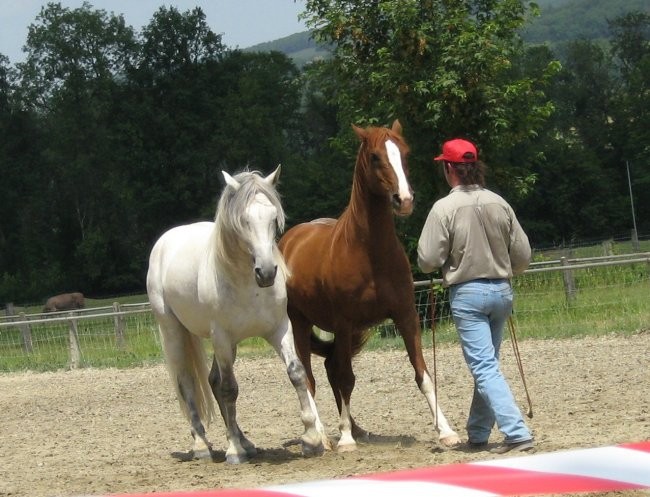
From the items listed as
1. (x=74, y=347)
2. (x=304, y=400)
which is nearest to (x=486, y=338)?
(x=304, y=400)

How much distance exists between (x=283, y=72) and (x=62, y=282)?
826 inches

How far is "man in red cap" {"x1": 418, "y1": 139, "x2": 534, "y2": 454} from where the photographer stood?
6164 millimetres

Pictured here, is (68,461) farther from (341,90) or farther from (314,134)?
(314,134)

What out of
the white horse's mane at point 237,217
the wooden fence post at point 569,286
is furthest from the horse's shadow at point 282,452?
the wooden fence post at point 569,286

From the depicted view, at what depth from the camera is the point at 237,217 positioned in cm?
666

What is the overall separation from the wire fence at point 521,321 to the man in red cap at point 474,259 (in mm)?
7537

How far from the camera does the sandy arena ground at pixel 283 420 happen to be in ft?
21.4

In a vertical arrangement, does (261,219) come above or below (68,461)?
above

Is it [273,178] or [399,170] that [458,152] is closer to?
[399,170]

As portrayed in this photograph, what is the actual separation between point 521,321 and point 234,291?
9.12 meters

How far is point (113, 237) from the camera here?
2248 inches

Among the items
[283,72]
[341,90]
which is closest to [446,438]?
[341,90]

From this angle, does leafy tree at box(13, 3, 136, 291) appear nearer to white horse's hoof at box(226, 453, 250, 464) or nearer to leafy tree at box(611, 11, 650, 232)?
leafy tree at box(611, 11, 650, 232)

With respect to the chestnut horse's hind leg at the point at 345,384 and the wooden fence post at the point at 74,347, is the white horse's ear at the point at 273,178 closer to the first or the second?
the chestnut horse's hind leg at the point at 345,384
